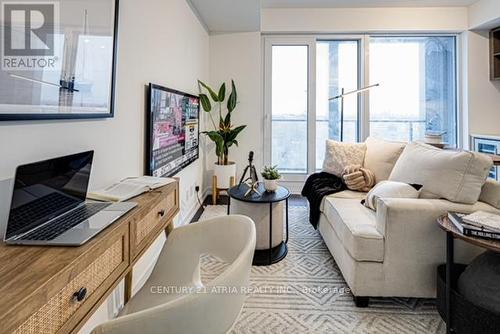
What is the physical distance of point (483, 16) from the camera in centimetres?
415

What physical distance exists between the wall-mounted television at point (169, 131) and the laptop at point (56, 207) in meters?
0.98

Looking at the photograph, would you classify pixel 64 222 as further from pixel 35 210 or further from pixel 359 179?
pixel 359 179

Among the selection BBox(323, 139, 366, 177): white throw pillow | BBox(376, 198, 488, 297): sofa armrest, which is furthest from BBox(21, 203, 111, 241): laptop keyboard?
BBox(323, 139, 366, 177): white throw pillow

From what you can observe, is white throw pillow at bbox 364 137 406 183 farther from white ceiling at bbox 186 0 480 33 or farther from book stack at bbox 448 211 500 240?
white ceiling at bbox 186 0 480 33

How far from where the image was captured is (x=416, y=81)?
476 cm

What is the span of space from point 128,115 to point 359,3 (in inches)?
152

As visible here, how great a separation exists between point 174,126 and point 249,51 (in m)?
2.46

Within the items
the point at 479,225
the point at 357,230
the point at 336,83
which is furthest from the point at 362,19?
the point at 479,225

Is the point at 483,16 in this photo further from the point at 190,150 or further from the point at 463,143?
the point at 190,150

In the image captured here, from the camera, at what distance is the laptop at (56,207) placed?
2.83 ft

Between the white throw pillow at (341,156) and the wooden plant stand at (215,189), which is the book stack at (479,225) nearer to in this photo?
the white throw pillow at (341,156)

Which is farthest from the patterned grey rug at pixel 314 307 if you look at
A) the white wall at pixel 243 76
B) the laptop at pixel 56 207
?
the white wall at pixel 243 76

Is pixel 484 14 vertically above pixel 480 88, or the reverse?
pixel 484 14

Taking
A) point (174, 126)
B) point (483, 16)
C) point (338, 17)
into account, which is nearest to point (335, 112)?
point (338, 17)
